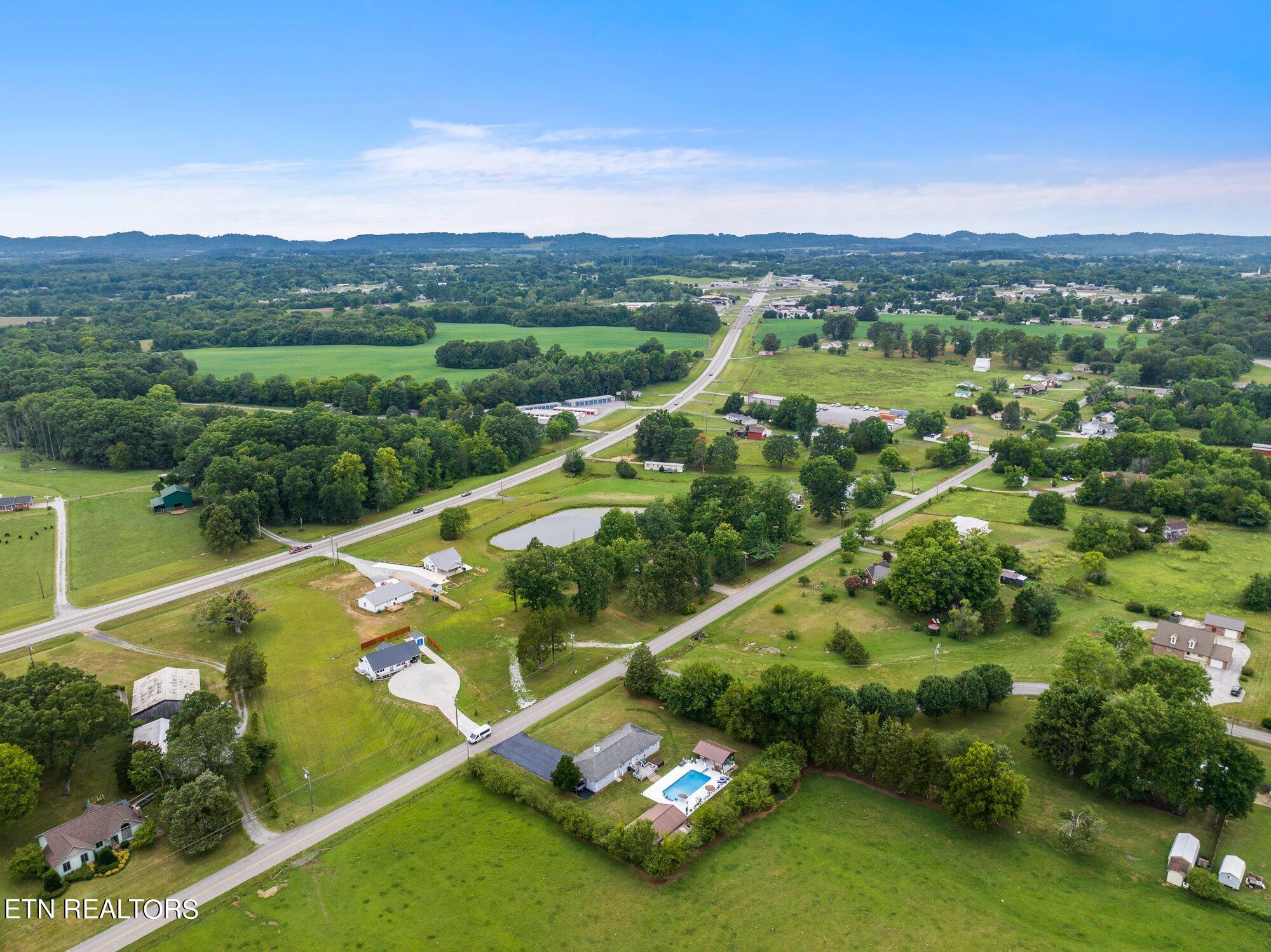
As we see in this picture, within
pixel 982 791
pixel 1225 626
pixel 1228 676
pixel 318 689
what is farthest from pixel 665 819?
pixel 1225 626

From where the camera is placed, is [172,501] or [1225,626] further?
[172,501]

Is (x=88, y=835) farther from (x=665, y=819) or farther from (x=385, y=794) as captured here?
(x=665, y=819)

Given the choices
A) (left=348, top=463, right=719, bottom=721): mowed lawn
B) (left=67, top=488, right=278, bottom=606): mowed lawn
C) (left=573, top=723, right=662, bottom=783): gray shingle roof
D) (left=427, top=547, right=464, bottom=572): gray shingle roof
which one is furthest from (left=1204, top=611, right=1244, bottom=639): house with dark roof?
(left=67, top=488, right=278, bottom=606): mowed lawn

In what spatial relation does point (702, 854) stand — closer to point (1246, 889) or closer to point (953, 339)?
point (1246, 889)

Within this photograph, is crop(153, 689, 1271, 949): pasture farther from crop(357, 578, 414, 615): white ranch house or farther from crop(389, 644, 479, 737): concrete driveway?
crop(357, 578, 414, 615): white ranch house

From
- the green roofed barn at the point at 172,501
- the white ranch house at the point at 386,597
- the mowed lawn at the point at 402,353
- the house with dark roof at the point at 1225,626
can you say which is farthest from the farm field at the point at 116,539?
the house with dark roof at the point at 1225,626

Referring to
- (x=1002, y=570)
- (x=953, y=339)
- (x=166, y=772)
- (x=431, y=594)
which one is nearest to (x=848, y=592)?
(x=1002, y=570)
